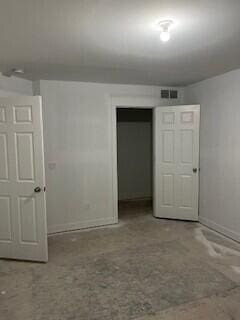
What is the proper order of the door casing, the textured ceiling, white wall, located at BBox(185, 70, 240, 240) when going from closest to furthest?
the textured ceiling
white wall, located at BBox(185, 70, 240, 240)
the door casing

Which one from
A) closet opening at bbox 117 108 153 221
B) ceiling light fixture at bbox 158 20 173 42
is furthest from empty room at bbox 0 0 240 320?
closet opening at bbox 117 108 153 221

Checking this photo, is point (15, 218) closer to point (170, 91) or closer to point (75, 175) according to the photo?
point (75, 175)

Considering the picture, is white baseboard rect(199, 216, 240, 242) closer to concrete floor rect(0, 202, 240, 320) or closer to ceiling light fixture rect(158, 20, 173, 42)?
concrete floor rect(0, 202, 240, 320)

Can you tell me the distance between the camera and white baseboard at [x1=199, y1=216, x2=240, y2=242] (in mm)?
3700

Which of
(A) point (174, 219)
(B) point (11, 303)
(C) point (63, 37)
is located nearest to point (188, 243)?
(A) point (174, 219)

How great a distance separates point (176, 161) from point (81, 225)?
2030 mm

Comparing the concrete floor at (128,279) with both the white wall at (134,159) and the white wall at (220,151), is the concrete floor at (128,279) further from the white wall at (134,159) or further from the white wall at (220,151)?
the white wall at (134,159)

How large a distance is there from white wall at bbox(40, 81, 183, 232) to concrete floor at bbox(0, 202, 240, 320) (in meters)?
0.43

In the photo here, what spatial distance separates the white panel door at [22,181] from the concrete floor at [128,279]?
0.25 metres

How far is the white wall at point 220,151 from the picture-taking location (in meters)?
3.66

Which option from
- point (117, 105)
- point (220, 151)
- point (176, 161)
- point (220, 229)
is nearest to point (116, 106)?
point (117, 105)

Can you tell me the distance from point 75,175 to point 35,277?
69.4 inches

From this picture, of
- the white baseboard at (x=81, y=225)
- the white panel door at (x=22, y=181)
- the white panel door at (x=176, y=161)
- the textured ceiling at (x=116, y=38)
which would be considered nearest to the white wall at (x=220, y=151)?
the white panel door at (x=176, y=161)

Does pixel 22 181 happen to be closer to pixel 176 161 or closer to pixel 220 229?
pixel 176 161
